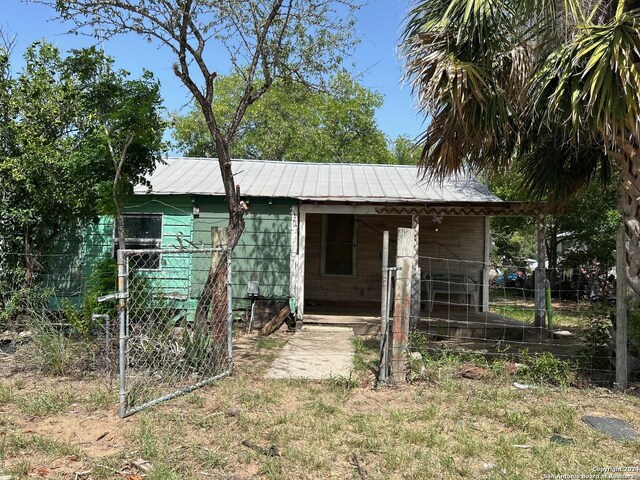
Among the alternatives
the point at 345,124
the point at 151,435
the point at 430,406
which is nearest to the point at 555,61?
the point at 430,406

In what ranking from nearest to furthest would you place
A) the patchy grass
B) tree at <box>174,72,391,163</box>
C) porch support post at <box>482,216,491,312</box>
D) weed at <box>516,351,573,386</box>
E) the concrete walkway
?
the patchy grass
weed at <box>516,351,573,386</box>
the concrete walkway
porch support post at <box>482,216,491,312</box>
tree at <box>174,72,391,163</box>

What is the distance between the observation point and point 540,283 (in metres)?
9.23

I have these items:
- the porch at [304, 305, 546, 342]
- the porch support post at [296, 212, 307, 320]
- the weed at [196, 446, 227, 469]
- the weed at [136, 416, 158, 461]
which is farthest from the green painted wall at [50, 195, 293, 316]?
the weed at [196, 446, 227, 469]

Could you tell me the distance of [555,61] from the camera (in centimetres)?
571

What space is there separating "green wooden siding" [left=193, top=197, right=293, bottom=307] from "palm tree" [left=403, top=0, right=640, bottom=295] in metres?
4.06

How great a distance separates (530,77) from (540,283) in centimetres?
427

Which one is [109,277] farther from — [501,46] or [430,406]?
[501,46]

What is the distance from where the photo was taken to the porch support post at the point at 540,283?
9203 millimetres

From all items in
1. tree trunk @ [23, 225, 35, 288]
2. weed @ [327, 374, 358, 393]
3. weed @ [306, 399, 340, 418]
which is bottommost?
weed @ [306, 399, 340, 418]

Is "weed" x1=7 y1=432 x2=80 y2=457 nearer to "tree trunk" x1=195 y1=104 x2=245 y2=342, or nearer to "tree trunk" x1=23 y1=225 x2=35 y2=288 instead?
"tree trunk" x1=195 y1=104 x2=245 y2=342

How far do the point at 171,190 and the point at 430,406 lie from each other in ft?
24.1

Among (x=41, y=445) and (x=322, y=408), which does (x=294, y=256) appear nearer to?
(x=322, y=408)

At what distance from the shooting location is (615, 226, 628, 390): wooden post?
5.68 meters

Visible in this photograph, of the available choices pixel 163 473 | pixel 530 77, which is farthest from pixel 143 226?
pixel 530 77
